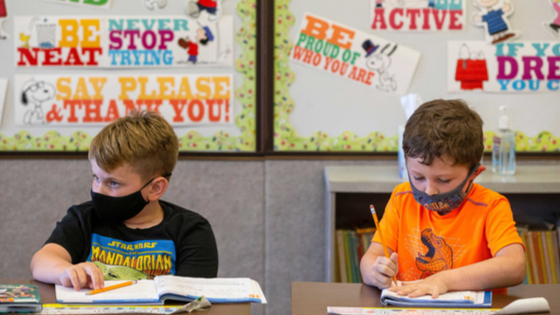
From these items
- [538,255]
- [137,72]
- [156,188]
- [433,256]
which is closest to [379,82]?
[538,255]

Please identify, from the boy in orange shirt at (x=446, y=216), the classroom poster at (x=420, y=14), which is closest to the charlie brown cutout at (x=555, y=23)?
the classroom poster at (x=420, y=14)

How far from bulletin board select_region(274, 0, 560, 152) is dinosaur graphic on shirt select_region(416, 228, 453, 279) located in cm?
102

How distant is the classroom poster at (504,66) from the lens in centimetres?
223

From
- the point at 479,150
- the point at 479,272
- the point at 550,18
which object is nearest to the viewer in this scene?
the point at 479,272

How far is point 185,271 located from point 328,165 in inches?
45.8

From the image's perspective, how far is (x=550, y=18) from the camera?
2.22m

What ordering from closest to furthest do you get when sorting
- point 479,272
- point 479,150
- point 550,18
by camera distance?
1. point 479,272
2. point 479,150
3. point 550,18

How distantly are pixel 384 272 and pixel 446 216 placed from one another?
0.31 meters

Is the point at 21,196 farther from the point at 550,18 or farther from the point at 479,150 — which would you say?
the point at 550,18

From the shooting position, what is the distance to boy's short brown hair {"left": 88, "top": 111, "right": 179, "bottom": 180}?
1.30 m

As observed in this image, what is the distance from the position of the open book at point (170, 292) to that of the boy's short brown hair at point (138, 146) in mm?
351

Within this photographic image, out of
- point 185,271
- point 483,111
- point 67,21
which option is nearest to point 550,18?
point 483,111

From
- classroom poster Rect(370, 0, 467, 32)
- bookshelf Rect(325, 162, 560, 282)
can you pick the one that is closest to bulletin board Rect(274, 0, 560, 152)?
classroom poster Rect(370, 0, 467, 32)

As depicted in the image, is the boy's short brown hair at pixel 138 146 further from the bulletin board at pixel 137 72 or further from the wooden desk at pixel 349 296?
the bulletin board at pixel 137 72
